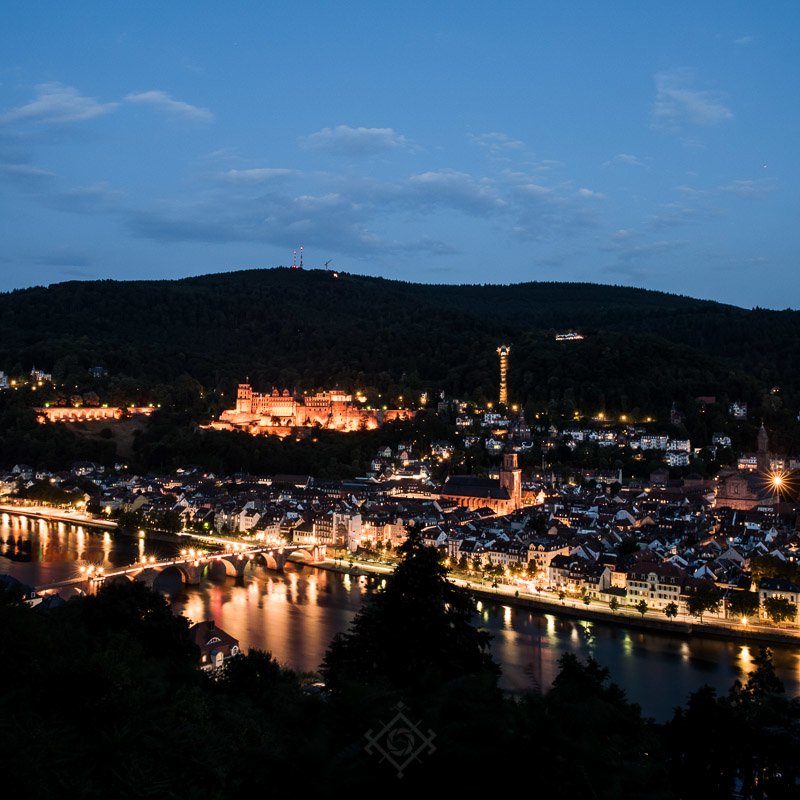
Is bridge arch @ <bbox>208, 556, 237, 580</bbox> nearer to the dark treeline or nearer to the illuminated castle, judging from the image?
the dark treeline

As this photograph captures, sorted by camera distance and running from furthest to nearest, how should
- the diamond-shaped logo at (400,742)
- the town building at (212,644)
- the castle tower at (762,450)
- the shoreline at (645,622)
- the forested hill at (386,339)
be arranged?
the forested hill at (386,339) < the castle tower at (762,450) < the shoreline at (645,622) < the town building at (212,644) < the diamond-shaped logo at (400,742)

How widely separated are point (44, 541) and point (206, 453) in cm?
1119

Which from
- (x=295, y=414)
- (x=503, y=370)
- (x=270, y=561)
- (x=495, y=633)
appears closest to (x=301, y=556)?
(x=270, y=561)

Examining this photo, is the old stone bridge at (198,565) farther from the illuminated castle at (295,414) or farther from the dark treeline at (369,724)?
the illuminated castle at (295,414)

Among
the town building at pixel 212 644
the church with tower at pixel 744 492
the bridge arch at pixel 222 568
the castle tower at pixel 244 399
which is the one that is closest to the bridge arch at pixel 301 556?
the bridge arch at pixel 222 568

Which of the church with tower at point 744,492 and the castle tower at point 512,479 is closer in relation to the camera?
the church with tower at point 744,492

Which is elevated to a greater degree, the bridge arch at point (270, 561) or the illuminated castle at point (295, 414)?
the illuminated castle at point (295, 414)

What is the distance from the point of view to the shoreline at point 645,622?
1124 cm

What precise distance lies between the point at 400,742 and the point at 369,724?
135 millimetres

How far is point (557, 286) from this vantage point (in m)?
64.4

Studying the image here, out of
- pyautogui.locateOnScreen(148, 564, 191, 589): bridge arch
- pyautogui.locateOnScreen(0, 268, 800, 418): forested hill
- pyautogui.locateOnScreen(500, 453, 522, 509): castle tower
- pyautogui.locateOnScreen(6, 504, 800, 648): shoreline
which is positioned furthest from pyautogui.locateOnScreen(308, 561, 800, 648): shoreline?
pyautogui.locateOnScreen(0, 268, 800, 418): forested hill

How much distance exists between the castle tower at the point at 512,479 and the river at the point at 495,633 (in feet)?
25.6

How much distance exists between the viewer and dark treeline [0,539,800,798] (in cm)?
205

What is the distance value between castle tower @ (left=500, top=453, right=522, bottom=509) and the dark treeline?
1561 centimetres
